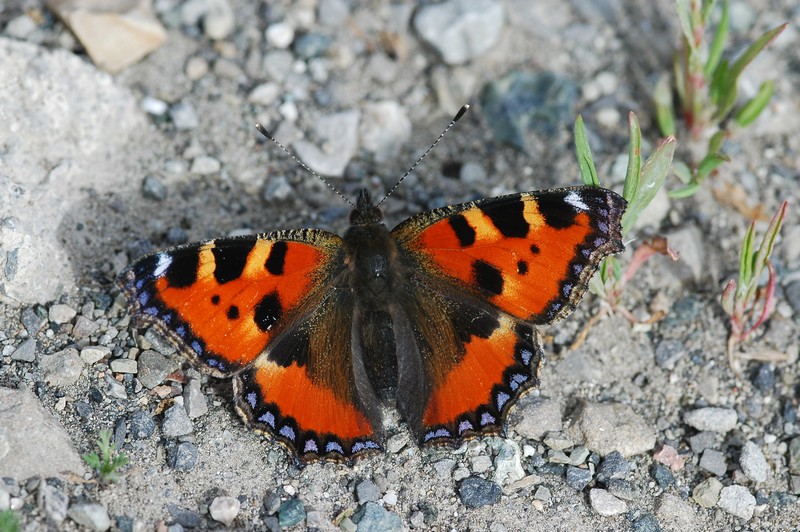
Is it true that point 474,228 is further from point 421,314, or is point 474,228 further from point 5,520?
point 5,520

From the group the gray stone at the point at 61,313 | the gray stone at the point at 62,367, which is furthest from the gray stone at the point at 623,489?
the gray stone at the point at 61,313

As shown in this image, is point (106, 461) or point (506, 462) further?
point (506, 462)

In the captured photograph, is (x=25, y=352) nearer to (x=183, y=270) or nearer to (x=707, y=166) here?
(x=183, y=270)

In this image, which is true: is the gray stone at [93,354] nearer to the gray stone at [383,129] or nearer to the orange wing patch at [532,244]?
the orange wing patch at [532,244]

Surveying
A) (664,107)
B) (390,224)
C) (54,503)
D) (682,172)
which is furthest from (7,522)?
(664,107)

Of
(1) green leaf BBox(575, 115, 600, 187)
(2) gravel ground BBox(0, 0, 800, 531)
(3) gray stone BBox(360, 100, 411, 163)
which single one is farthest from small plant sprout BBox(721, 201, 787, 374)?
(3) gray stone BBox(360, 100, 411, 163)

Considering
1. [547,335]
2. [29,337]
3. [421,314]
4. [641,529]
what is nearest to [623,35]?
[547,335]

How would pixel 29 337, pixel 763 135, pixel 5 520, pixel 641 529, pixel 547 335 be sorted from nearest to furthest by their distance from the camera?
pixel 5 520 → pixel 641 529 → pixel 29 337 → pixel 547 335 → pixel 763 135
